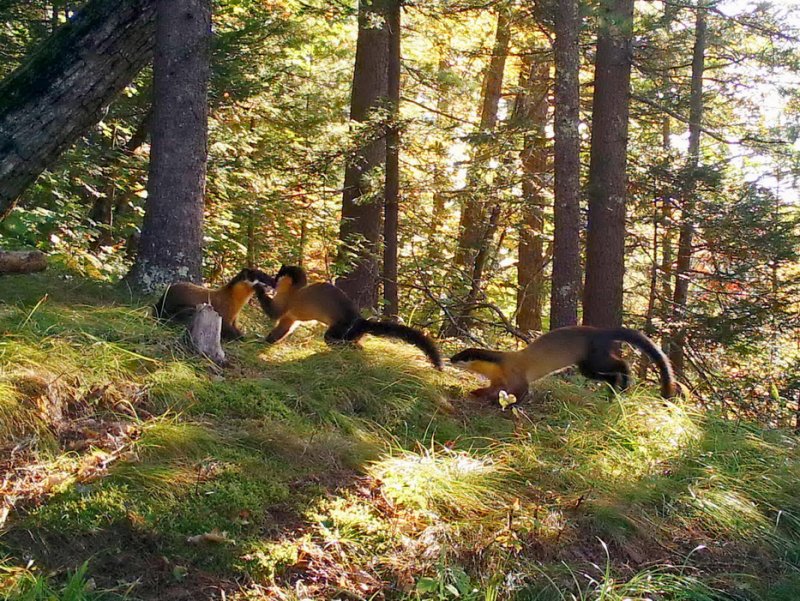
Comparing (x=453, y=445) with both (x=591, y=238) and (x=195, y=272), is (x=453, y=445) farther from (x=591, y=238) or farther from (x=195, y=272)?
(x=591, y=238)

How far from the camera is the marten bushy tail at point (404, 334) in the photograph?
6602 mm

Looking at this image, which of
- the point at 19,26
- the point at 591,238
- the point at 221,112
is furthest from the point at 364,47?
the point at 19,26

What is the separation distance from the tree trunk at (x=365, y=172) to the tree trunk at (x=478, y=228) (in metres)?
2.00

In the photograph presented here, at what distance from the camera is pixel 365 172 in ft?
34.8

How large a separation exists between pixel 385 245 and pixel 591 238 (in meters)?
3.32

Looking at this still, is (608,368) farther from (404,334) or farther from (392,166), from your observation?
(392,166)

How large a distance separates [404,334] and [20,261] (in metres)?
3.57

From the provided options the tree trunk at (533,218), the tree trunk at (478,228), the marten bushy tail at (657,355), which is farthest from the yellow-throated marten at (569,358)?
the tree trunk at (533,218)

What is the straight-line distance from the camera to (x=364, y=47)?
1102 cm

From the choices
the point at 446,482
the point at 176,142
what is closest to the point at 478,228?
the point at 176,142

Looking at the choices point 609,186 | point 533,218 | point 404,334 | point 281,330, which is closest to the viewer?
point 404,334

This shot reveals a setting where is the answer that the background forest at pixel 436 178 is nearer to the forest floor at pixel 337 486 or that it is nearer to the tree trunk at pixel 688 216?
the tree trunk at pixel 688 216

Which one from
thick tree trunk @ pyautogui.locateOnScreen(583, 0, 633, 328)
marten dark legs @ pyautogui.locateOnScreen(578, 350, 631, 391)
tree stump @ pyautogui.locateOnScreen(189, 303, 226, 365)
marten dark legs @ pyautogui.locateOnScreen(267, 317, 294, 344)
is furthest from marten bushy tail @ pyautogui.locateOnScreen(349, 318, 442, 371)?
thick tree trunk @ pyautogui.locateOnScreen(583, 0, 633, 328)

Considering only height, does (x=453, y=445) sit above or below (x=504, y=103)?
below
